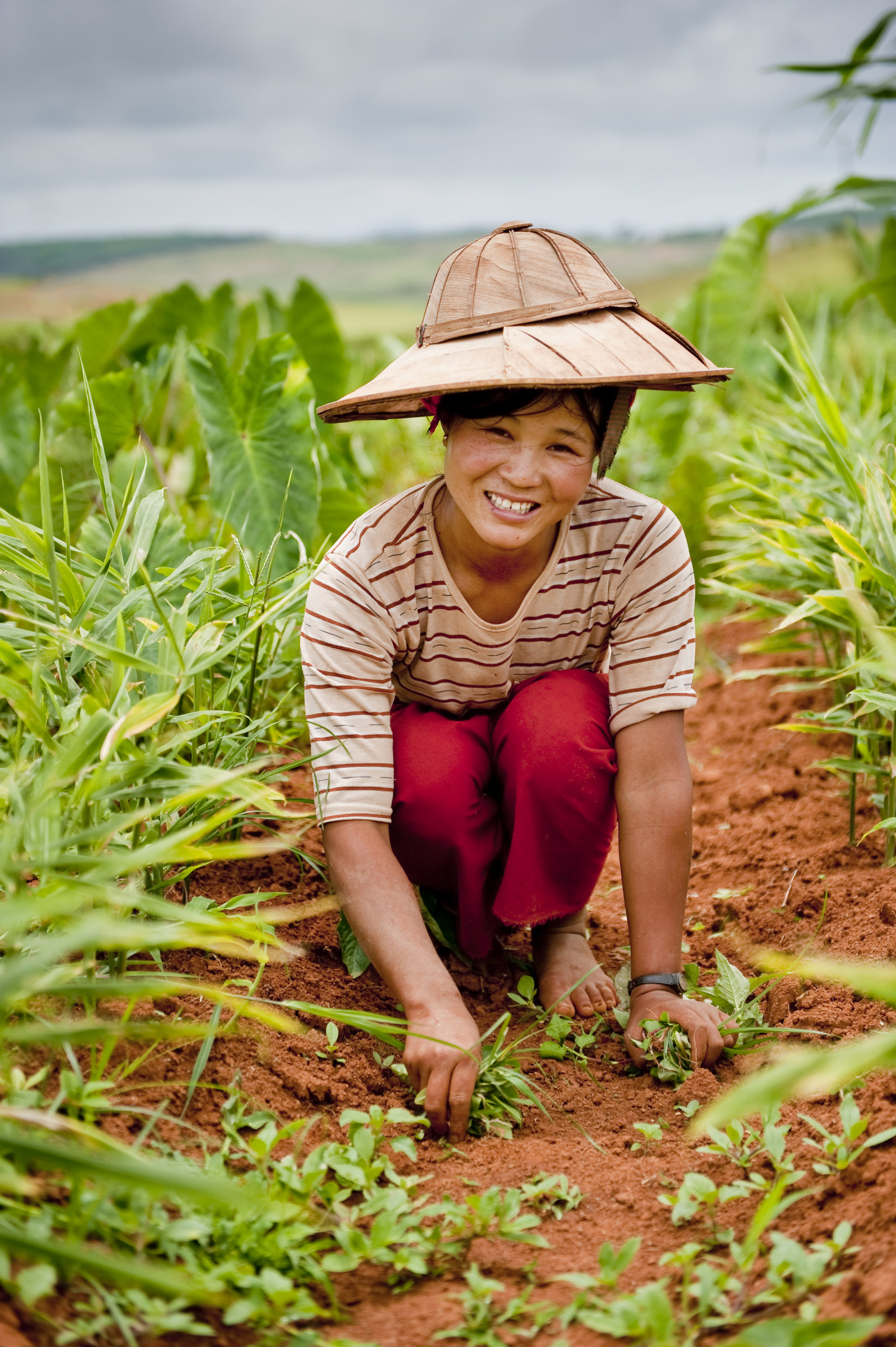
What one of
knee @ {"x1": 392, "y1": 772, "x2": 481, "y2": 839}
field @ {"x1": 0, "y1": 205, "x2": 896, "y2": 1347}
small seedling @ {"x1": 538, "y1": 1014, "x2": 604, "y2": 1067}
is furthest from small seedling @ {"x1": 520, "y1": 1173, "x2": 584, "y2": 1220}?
knee @ {"x1": 392, "y1": 772, "x2": 481, "y2": 839}

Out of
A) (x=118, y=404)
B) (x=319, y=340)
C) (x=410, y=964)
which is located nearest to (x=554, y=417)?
(x=410, y=964)

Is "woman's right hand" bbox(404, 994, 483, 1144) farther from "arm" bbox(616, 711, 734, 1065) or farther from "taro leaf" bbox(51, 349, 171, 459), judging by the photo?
"taro leaf" bbox(51, 349, 171, 459)

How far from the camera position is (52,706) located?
108 centimetres

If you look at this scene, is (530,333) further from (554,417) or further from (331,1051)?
(331,1051)

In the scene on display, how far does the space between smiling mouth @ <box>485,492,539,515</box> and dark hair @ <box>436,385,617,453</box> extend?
81 millimetres

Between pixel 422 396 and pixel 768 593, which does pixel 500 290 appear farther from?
pixel 768 593

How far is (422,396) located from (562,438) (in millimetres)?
154

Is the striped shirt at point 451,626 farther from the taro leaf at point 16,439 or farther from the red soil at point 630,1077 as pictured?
the taro leaf at point 16,439

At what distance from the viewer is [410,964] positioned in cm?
119

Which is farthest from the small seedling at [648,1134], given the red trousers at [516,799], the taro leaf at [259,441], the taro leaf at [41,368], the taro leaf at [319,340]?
the taro leaf at [41,368]

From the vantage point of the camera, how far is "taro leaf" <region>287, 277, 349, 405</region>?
2.54 meters

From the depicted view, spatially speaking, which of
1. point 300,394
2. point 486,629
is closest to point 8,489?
point 300,394

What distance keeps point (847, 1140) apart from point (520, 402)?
0.74 m

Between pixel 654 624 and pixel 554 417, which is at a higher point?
pixel 554 417
